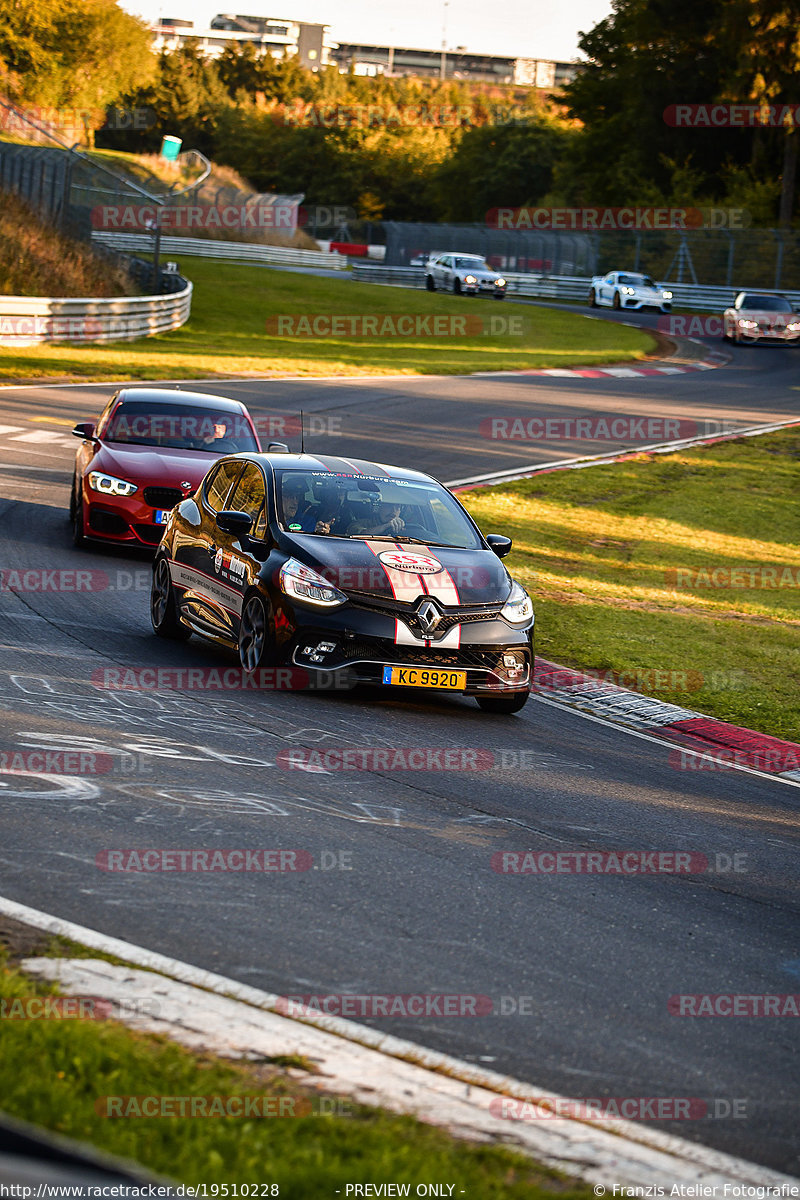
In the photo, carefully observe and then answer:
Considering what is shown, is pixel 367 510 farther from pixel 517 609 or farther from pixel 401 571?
pixel 517 609

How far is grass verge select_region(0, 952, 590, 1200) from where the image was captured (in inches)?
142

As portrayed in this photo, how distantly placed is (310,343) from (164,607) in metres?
31.3

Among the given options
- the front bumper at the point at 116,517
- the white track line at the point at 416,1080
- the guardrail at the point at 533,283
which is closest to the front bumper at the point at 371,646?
the white track line at the point at 416,1080

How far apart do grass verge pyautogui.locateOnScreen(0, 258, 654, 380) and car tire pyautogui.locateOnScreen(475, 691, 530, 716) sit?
20.8 meters

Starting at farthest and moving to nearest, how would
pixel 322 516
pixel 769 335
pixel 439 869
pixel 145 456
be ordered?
pixel 769 335 < pixel 145 456 < pixel 322 516 < pixel 439 869

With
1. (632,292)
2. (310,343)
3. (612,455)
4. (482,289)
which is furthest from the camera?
(482,289)

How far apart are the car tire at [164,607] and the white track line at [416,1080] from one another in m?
6.44

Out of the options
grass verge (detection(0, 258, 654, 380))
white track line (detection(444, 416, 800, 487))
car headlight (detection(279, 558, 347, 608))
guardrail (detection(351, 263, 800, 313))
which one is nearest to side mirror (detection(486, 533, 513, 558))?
car headlight (detection(279, 558, 347, 608))

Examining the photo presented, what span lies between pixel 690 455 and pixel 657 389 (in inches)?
350

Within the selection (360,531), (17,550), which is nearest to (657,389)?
(17,550)

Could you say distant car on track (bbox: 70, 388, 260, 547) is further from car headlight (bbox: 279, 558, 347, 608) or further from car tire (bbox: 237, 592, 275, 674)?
car headlight (bbox: 279, 558, 347, 608)

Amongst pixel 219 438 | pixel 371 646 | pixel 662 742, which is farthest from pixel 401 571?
pixel 219 438

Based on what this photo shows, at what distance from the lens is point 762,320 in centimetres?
4456

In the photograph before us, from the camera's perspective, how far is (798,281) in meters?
55.7
